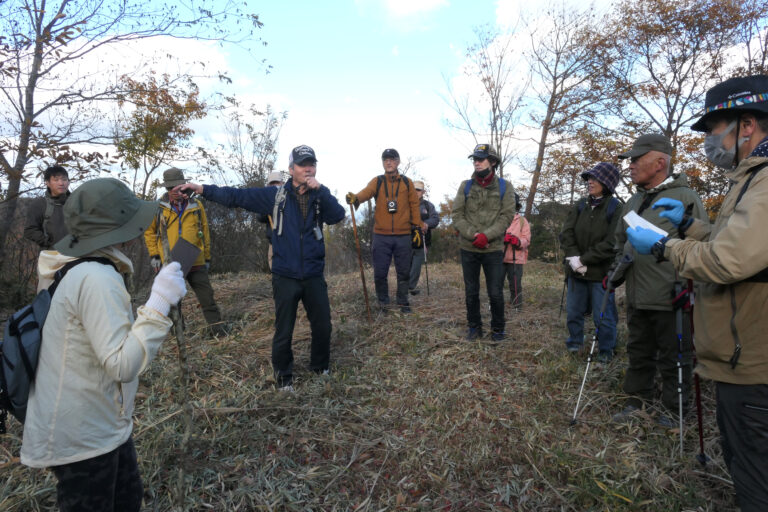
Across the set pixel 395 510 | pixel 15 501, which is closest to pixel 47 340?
pixel 15 501

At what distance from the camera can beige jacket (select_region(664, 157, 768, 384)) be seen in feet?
5.65

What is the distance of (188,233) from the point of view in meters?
5.13

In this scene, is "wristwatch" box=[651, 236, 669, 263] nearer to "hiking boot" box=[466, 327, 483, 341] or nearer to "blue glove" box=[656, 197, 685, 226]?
"blue glove" box=[656, 197, 685, 226]

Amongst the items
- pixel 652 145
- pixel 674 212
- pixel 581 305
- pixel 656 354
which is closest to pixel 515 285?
pixel 581 305

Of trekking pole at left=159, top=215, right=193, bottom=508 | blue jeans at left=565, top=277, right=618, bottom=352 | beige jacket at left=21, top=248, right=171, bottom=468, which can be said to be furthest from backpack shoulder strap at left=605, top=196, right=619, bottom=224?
beige jacket at left=21, top=248, right=171, bottom=468

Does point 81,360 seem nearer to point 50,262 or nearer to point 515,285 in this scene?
point 50,262

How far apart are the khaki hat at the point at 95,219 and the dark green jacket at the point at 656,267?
3.47 m

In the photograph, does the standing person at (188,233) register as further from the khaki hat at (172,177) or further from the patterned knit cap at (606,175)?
the patterned knit cap at (606,175)

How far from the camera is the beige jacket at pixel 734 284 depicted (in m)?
1.72

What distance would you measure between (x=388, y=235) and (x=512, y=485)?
150 inches

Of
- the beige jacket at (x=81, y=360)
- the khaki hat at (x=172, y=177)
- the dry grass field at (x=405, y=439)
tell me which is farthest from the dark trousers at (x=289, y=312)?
the beige jacket at (x=81, y=360)

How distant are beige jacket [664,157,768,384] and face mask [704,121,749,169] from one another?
0.44 ft

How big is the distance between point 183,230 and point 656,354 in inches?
206

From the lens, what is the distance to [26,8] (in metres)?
5.00
